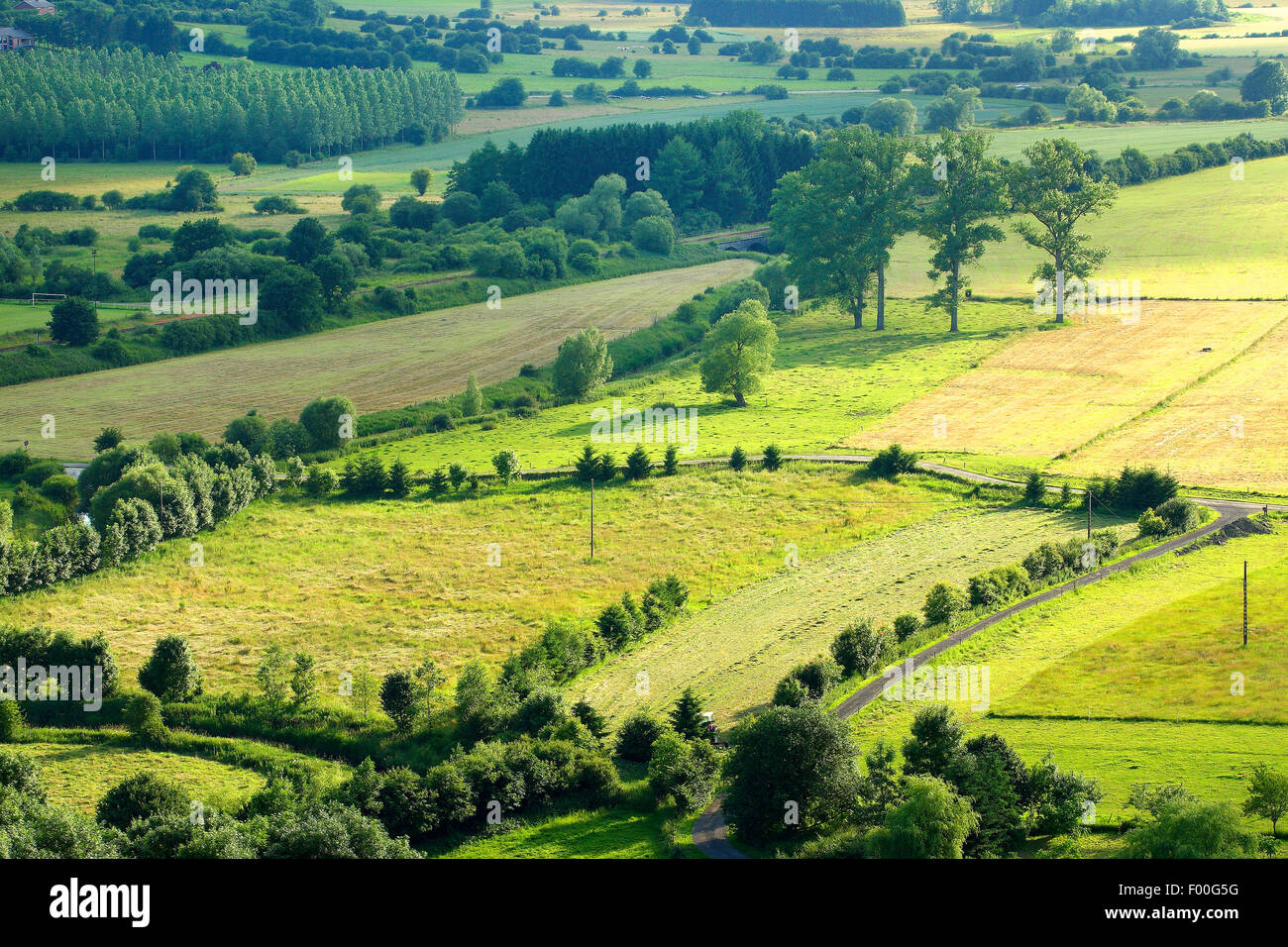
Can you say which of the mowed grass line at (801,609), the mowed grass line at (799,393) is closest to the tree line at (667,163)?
the mowed grass line at (799,393)

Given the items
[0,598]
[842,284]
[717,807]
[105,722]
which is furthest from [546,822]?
[842,284]

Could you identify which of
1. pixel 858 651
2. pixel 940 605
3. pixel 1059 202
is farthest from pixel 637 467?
pixel 1059 202

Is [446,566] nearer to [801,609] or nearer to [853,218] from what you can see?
[801,609]

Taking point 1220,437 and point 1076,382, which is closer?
point 1220,437

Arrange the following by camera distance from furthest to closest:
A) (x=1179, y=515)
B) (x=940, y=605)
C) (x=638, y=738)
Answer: (x=1179, y=515)
(x=940, y=605)
(x=638, y=738)

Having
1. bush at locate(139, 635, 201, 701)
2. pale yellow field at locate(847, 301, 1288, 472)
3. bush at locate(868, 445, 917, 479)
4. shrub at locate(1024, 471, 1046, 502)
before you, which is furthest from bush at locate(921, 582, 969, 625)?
bush at locate(139, 635, 201, 701)

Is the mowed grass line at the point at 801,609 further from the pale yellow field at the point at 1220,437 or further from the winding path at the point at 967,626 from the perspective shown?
the pale yellow field at the point at 1220,437
